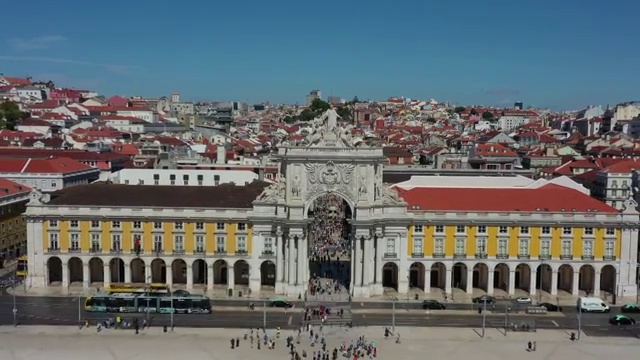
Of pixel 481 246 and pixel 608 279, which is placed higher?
pixel 481 246

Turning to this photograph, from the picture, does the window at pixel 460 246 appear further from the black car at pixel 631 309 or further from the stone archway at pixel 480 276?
the black car at pixel 631 309

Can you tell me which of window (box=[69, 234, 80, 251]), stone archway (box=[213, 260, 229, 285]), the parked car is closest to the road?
the parked car

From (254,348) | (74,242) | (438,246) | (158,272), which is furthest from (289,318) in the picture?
(74,242)

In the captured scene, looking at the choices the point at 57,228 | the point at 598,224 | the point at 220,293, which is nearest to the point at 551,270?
the point at 598,224

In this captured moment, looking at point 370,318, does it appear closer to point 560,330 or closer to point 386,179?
point 560,330

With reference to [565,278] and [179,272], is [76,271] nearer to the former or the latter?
[179,272]

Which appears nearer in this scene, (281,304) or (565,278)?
(281,304)

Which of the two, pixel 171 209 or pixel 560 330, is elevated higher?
pixel 171 209
